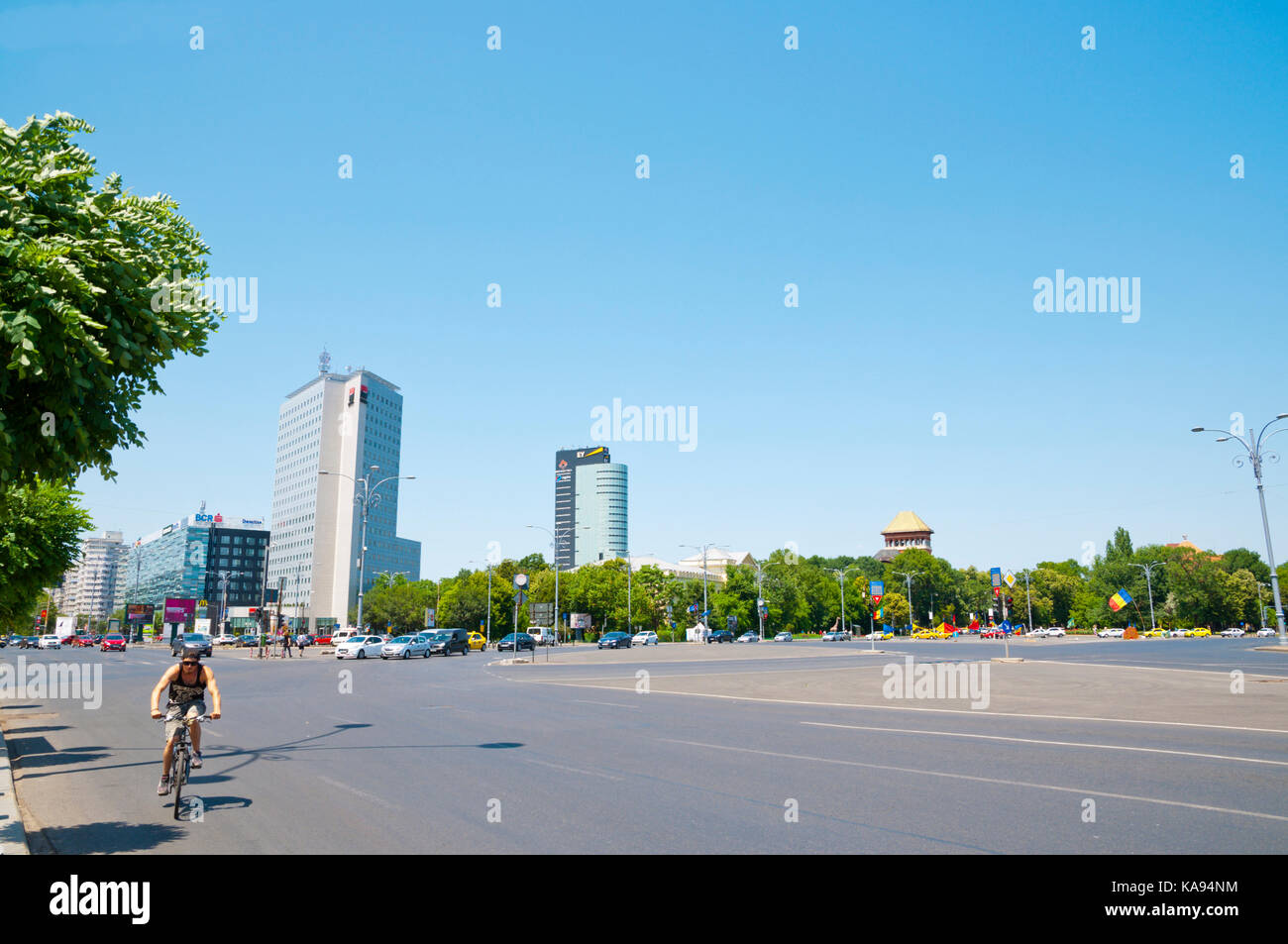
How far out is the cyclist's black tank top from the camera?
8898 millimetres

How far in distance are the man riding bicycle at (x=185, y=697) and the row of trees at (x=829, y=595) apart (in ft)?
289

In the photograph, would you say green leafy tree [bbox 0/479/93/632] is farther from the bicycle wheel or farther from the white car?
the white car

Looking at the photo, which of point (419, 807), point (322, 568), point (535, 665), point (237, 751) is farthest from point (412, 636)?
point (322, 568)

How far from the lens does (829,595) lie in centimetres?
14525

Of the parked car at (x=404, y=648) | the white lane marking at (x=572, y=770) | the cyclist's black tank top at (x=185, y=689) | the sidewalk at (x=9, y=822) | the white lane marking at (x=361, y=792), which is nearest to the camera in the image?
the sidewalk at (x=9, y=822)

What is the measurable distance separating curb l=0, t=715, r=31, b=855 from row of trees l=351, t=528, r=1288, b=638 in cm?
8692

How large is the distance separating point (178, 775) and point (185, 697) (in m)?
0.89

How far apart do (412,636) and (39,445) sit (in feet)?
163

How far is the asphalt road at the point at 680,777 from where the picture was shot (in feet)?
23.1
